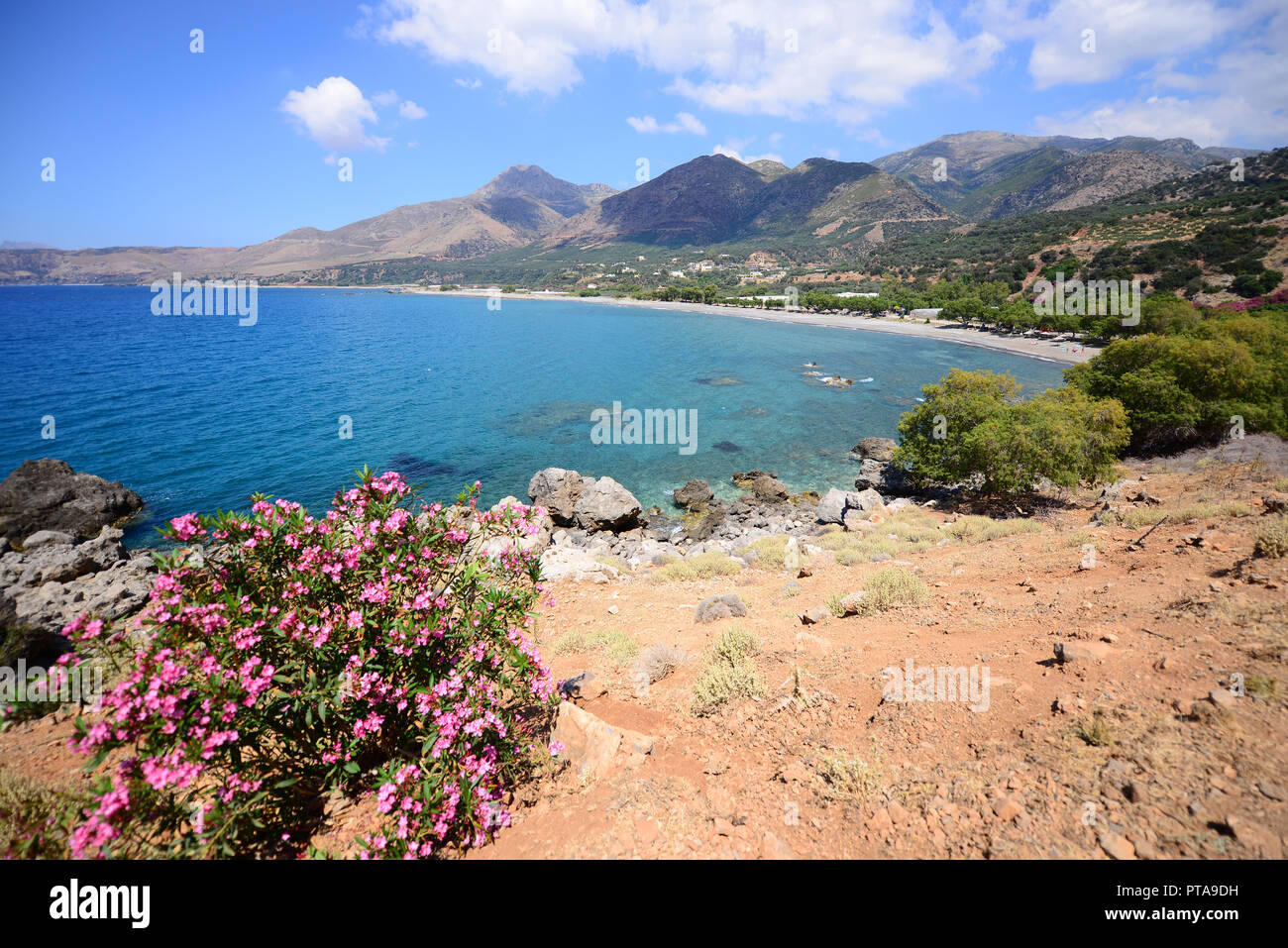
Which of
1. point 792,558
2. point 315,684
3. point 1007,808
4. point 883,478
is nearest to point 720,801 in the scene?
point 1007,808

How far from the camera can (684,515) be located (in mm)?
25703

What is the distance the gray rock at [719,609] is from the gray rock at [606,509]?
1245 centimetres

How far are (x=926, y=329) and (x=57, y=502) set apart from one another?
9908 centimetres

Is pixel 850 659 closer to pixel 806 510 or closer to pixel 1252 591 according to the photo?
pixel 1252 591

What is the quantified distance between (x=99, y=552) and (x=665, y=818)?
75.7ft

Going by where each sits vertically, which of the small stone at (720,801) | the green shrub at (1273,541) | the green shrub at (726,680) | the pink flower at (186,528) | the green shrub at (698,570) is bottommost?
the green shrub at (698,570)

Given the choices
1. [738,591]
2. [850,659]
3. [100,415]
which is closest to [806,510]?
[738,591]

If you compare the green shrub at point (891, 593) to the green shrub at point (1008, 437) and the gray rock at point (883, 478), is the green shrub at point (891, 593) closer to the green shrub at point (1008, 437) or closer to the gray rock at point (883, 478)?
the green shrub at point (1008, 437)

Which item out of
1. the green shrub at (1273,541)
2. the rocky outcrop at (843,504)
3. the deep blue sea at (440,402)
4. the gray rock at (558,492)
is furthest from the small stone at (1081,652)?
the deep blue sea at (440,402)

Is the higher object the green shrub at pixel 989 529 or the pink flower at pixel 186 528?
the pink flower at pixel 186 528

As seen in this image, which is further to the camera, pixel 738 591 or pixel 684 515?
pixel 684 515

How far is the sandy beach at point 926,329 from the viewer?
6148 centimetres

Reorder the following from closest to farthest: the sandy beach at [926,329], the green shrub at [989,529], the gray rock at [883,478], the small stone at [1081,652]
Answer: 1. the small stone at [1081,652]
2. the green shrub at [989,529]
3. the gray rock at [883,478]
4. the sandy beach at [926,329]

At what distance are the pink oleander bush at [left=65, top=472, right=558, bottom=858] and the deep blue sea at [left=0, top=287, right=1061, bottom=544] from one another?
2211 cm
